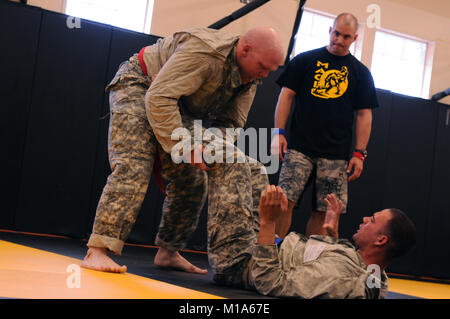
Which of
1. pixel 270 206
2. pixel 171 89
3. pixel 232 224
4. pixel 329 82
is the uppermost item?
pixel 329 82

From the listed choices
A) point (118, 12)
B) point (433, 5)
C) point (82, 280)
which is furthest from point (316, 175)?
point (433, 5)

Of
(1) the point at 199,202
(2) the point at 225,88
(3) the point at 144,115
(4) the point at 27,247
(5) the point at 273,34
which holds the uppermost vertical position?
(5) the point at 273,34

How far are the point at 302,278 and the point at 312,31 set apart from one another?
3.89 meters

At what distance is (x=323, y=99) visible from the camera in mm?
3279

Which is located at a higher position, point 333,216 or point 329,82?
point 329,82

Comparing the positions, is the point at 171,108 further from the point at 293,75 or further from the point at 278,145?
the point at 293,75

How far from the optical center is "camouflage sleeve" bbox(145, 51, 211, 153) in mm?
2180

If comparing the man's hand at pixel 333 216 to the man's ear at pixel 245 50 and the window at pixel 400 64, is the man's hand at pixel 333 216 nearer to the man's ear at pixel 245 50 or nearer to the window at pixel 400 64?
the man's ear at pixel 245 50

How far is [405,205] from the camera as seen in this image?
5.00 metres

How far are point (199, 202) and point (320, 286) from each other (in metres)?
0.84

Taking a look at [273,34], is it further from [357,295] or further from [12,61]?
[12,61]

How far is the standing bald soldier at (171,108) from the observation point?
220 centimetres

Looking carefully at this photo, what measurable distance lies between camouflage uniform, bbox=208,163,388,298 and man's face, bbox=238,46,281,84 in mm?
411
